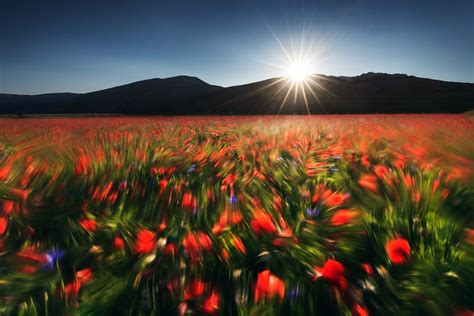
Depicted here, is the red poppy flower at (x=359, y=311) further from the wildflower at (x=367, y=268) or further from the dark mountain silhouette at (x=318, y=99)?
the dark mountain silhouette at (x=318, y=99)

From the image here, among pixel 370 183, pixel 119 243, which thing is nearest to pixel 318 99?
Answer: pixel 370 183

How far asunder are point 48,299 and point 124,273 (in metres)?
0.20

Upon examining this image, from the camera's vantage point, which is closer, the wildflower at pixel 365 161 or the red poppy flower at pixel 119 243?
the red poppy flower at pixel 119 243

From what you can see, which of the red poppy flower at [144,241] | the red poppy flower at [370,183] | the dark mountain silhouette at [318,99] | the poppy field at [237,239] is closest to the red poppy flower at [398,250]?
the poppy field at [237,239]

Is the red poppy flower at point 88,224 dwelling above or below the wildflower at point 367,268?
above

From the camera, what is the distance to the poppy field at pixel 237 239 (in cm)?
74

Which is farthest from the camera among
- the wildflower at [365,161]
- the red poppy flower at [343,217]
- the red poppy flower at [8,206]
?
the wildflower at [365,161]

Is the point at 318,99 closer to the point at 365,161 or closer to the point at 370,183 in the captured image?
the point at 365,161

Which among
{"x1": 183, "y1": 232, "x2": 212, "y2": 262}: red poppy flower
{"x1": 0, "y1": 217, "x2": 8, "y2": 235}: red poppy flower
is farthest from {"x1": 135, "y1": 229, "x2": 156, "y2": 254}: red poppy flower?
{"x1": 0, "y1": 217, "x2": 8, "y2": 235}: red poppy flower

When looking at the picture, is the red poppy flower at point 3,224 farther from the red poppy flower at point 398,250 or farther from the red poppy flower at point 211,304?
the red poppy flower at point 398,250

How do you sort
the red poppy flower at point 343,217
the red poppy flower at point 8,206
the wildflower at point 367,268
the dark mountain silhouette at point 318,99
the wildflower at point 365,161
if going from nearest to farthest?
the wildflower at point 367,268, the red poppy flower at point 343,217, the red poppy flower at point 8,206, the wildflower at point 365,161, the dark mountain silhouette at point 318,99

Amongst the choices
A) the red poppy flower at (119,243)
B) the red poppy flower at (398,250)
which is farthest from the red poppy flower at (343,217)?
the red poppy flower at (119,243)

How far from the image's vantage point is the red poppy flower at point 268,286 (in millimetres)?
733

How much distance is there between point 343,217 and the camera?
0.92m
